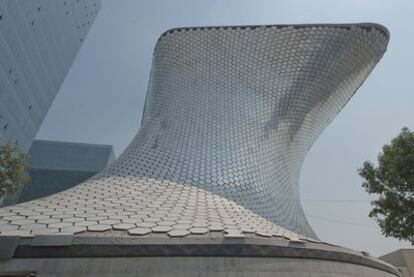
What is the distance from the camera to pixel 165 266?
7938 mm

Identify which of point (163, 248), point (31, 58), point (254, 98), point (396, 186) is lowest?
point (163, 248)

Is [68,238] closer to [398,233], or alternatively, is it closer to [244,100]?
[398,233]

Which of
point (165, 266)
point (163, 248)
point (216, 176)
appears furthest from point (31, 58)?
point (165, 266)

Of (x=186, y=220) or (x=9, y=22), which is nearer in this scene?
(x=186, y=220)

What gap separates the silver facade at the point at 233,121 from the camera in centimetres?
1434

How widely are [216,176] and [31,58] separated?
44.3 metres

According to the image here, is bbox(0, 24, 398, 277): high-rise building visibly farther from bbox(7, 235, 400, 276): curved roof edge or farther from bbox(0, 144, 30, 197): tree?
bbox(0, 144, 30, 197): tree

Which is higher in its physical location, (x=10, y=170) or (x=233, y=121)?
(x=233, y=121)

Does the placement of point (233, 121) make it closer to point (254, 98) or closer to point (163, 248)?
point (254, 98)

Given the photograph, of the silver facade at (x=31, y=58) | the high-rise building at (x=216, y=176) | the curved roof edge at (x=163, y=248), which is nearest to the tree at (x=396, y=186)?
the high-rise building at (x=216, y=176)

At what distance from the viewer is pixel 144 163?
1766 centimetres

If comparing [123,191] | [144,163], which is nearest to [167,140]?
[144,163]

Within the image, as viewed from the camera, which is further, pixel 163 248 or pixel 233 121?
pixel 233 121

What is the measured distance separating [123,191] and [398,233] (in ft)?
39.4
